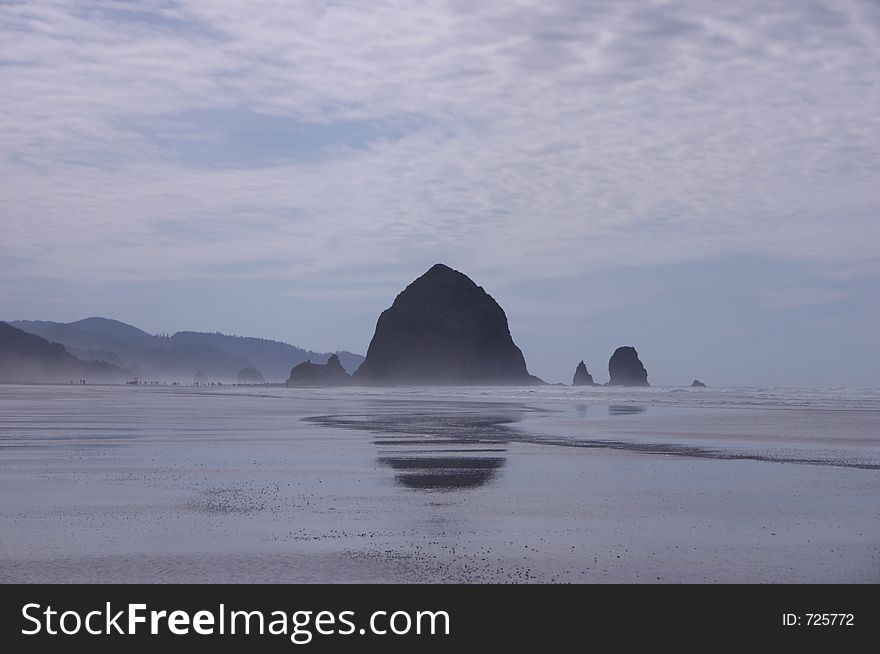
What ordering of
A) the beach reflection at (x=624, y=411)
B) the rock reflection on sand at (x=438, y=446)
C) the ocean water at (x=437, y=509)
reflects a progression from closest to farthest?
the ocean water at (x=437, y=509) → the rock reflection on sand at (x=438, y=446) → the beach reflection at (x=624, y=411)

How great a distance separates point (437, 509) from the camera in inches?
617

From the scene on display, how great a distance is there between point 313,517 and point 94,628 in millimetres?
6095

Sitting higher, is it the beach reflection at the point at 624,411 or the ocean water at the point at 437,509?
the beach reflection at the point at 624,411

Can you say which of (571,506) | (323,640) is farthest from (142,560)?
(571,506)

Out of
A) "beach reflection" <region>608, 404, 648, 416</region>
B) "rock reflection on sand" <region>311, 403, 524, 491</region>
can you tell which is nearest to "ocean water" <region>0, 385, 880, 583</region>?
"rock reflection on sand" <region>311, 403, 524, 491</region>

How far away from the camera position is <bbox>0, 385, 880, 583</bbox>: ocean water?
36.6 feet

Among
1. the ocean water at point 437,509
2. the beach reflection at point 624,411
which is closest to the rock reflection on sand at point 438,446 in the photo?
the ocean water at point 437,509

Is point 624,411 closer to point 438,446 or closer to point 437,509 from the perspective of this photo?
point 438,446

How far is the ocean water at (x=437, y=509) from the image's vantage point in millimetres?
11156

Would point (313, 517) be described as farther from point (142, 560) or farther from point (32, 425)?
point (32, 425)

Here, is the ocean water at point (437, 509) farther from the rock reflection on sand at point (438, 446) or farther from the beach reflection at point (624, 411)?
the beach reflection at point (624, 411)

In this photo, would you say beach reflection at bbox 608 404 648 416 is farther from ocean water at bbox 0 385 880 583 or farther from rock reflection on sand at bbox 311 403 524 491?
ocean water at bbox 0 385 880 583

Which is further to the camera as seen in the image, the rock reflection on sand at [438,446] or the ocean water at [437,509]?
the rock reflection on sand at [438,446]

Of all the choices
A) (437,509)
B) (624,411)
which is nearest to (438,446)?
(437,509)
